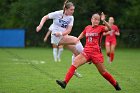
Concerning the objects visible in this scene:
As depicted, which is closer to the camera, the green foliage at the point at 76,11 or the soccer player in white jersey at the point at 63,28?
the soccer player in white jersey at the point at 63,28

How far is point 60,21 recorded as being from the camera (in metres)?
13.1

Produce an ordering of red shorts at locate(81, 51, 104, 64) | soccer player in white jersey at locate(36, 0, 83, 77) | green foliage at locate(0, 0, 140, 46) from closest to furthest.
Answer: red shorts at locate(81, 51, 104, 64)
soccer player in white jersey at locate(36, 0, 83, 77)
green foliage at locate(0, 0, 140, 46)

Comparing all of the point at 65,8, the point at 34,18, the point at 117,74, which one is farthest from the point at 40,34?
the point at 65,8

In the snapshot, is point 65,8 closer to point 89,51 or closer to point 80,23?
point 89,51

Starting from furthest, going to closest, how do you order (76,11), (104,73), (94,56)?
(76,11) < (104,73) < (94,56)

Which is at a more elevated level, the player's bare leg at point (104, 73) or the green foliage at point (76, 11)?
the player's bare leg at point (104, 73)

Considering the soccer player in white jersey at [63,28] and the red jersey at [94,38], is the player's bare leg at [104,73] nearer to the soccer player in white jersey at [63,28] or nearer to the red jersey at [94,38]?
the red jersey at [94,38]

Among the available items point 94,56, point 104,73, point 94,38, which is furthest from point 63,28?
point 104,73

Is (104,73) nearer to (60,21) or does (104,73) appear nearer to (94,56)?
(94,56)

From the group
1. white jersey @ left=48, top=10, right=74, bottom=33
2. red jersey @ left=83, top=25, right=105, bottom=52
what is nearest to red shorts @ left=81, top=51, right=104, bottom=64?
red jersey @ left=83, top=25, right=105, bottom=52

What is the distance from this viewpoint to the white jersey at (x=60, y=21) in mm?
12883

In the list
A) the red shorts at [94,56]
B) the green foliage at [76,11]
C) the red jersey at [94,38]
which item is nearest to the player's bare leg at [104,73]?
the red shorts at [94,56]

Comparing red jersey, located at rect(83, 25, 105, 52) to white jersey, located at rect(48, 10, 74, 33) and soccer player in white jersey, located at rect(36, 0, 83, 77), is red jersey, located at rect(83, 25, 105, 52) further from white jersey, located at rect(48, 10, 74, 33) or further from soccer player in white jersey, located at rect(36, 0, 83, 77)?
white jersey, located at rect(48, 10, 74, 33)

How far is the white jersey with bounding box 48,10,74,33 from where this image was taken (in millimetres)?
12883
